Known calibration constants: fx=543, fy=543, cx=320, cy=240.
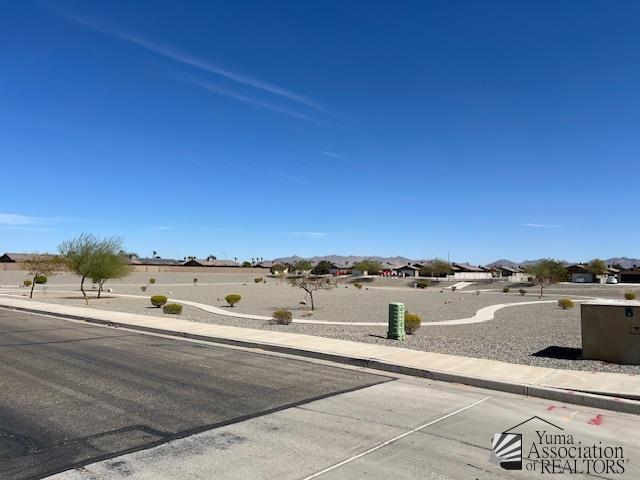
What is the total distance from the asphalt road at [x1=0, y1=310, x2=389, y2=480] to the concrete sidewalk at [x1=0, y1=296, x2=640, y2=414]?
87 centimetres

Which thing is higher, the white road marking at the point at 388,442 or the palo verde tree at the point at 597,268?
the palo verde tree at the point at 597,268

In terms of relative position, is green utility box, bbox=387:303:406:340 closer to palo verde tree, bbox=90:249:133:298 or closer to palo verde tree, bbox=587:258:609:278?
palo verde tree, bbox=90:249:133:298

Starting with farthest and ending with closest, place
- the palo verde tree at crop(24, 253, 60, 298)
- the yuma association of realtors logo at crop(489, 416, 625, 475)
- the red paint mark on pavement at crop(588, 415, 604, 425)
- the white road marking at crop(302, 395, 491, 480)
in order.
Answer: the palo verde tree at crop(24, 253, 60, 298)
the red paint mark on pavement at crop(588, 415, 604, 425)
the yuma association of realtors logo at crop(489, 416, 625, 475)
the white road marking at crop(302, 395, 491, 480)

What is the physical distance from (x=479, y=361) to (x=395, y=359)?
1899 millimetres

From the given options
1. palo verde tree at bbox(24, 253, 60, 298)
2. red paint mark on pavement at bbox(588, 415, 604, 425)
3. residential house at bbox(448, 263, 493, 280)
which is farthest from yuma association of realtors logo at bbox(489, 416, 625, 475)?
residential house at bbox(448, 263, 493, 280)

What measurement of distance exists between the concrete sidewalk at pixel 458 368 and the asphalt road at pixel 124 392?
87 cm

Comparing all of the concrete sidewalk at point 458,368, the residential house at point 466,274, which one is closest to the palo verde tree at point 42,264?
the concrete sidewalk at point 458,368

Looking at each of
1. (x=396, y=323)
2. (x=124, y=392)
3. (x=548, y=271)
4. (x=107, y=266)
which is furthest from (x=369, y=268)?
(x=124, y=392)

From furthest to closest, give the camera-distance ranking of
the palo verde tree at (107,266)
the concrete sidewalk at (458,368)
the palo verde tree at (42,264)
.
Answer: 1. the palo verde tree at (107,266)
2. the palo verde tree at (42,264)
3. the concrete sidewalk at (458,368)

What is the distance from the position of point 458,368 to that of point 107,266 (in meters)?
35.5

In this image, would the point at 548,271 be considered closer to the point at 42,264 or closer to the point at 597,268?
the point at 597,268

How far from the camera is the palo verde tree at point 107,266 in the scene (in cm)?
4075

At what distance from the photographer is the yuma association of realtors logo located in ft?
19.5

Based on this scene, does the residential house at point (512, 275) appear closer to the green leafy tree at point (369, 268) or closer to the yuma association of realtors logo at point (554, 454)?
the green leafy tree at point (369, 268)
